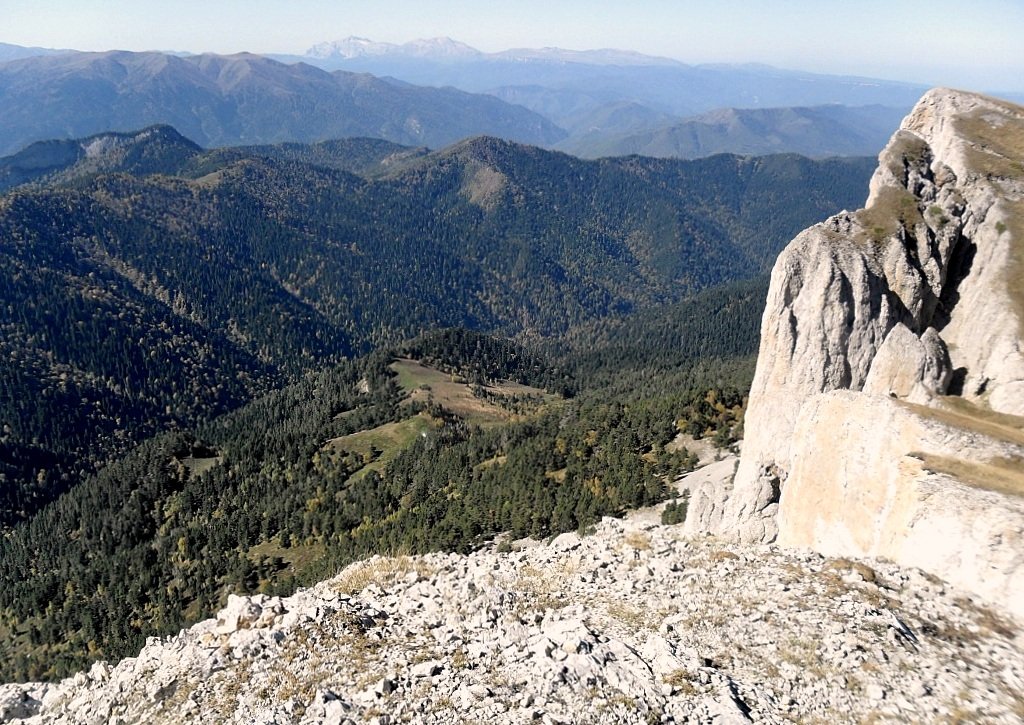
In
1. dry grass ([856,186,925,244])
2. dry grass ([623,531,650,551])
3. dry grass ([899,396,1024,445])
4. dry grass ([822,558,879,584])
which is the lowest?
dry grass ([623,531,650,551])

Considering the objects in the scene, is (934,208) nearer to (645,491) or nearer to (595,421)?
(645,491)

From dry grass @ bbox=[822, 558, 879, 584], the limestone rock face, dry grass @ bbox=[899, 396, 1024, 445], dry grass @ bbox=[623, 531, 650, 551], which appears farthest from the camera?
dry grass @ bbox=[899, 396, 1024, 445]

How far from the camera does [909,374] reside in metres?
54.2

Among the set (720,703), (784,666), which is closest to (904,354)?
(784,666)

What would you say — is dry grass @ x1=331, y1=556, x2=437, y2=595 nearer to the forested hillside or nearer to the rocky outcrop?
the rocky outcrop

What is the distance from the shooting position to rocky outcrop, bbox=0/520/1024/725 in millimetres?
23078

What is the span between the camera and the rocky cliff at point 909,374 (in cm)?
3362

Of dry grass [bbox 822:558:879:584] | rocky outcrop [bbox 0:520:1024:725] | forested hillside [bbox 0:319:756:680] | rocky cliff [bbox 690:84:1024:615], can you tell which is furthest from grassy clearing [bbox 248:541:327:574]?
dry grass [bbox 822:558:879:584]

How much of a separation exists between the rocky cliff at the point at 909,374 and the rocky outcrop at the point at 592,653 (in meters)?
4.74

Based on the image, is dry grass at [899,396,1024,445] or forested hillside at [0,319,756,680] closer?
dry grass at [899,396,1024,445]

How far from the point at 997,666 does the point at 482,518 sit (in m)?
89.6

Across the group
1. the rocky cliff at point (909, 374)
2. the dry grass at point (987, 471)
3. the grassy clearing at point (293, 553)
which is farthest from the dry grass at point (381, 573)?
the grassy clearing at point (293, 553)

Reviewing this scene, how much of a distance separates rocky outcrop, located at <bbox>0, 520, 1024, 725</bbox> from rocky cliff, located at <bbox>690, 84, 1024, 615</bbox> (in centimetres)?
474

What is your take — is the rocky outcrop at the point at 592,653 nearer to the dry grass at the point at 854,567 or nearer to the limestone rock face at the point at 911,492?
the dry grass at the point at 854,567
